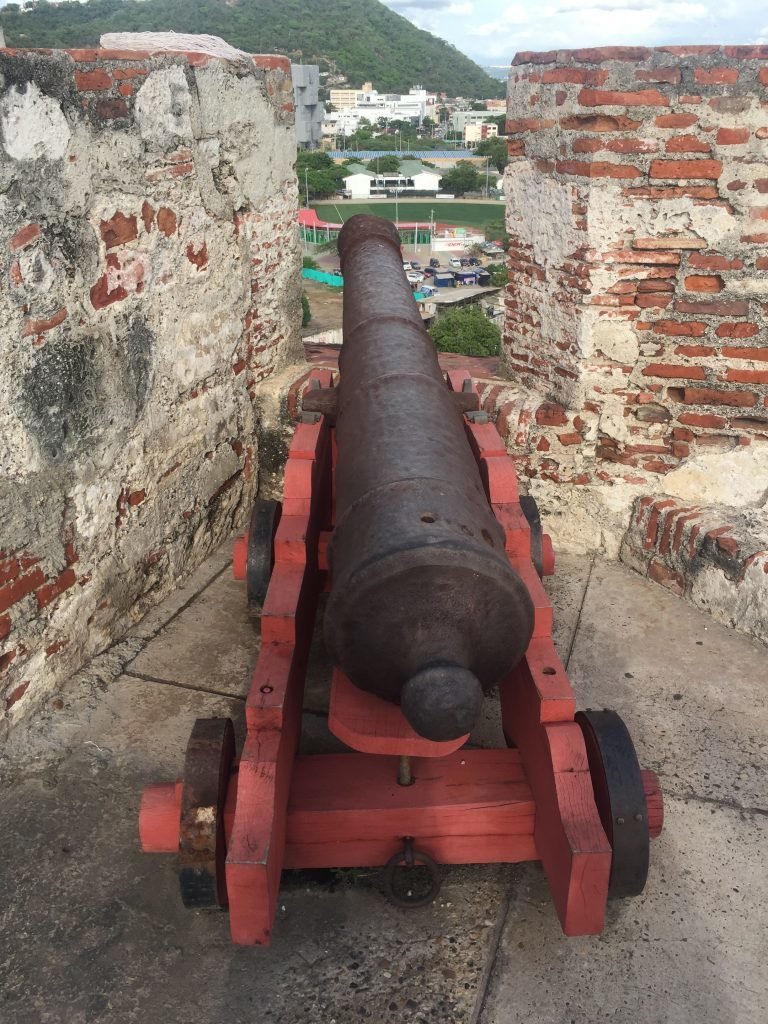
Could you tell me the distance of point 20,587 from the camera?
8.46 feet

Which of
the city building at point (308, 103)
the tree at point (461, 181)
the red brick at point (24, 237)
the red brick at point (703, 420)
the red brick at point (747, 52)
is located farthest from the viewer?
the tree at point (461, 181)

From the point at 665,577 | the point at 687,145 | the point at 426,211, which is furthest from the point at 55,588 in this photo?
the point at 426,211

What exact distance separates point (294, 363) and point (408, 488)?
270cm

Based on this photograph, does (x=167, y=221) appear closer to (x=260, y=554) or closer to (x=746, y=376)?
(x=260, y=554)

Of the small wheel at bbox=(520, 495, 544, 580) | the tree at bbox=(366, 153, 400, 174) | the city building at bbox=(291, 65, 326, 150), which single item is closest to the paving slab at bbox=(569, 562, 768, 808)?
the small wheel at bbox=(520, 495, 544, 580)

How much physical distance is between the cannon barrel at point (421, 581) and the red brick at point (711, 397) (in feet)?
5.19

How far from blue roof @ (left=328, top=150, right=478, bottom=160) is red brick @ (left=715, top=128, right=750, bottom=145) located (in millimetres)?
92074

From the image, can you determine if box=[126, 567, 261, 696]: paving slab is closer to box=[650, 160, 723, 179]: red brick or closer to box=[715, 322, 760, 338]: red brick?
box=[715, 322, 760, 338]: red brick

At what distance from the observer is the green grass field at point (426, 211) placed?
64188 millimetres

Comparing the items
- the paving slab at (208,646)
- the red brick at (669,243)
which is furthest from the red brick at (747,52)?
the paving slab at (208,646)

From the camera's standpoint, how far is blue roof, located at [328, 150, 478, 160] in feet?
300

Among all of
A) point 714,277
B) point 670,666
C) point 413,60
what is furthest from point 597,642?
point 413,60

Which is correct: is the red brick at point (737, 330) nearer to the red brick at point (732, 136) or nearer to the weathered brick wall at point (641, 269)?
the weathered brick wall at point (641, 269)

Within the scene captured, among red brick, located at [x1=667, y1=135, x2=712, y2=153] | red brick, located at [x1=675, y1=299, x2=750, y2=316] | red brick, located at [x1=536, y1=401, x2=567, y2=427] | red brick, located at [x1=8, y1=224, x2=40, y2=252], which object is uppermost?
red brick, located at [x1=667, y1=135, x2=712, y2=153]
